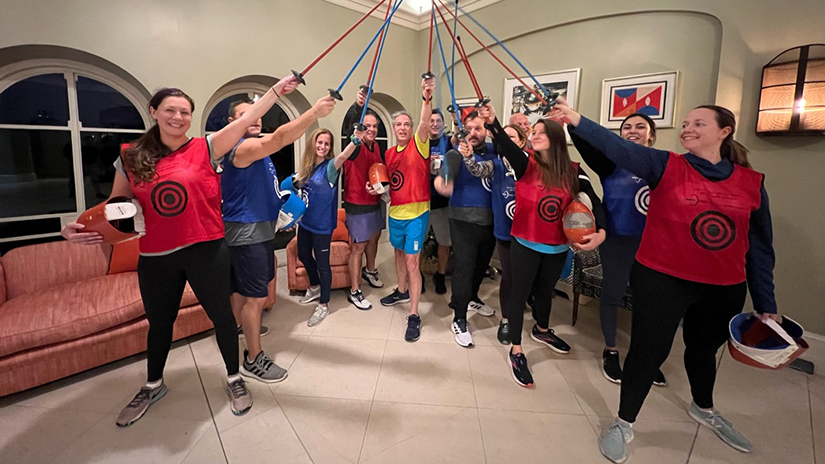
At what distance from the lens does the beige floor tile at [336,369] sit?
2.09 m

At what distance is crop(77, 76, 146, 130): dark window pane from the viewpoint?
3.17m

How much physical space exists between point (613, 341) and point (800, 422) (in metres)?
0.86

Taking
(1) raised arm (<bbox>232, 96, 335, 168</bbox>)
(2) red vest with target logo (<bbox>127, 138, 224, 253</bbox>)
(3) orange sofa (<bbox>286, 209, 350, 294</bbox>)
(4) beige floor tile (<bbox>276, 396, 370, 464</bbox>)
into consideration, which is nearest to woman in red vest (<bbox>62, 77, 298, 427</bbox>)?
(2) red vest with target logo (<bbox>127, 138, 224, 253</bbox>)

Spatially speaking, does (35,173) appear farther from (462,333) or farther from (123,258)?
(462,333)

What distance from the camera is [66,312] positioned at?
2084 mm

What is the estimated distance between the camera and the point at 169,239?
1.60 m

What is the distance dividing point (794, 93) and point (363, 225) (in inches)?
111

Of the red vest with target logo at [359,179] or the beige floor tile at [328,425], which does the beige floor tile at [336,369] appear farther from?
the red vest with target logo at [359,179]

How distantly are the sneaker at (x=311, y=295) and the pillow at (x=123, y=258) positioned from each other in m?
1.21

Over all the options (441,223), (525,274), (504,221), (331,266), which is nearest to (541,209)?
(525,274)

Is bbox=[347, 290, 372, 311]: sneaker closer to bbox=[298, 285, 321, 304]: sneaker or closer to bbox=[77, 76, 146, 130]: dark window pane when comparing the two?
bbox=[298, 285, 321, 304]: sneaker

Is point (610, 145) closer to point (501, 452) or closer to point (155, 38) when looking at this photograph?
point (501, 452)

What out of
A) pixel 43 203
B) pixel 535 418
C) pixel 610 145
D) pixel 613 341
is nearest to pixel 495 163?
pixel 610 145

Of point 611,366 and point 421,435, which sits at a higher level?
point 611,366
